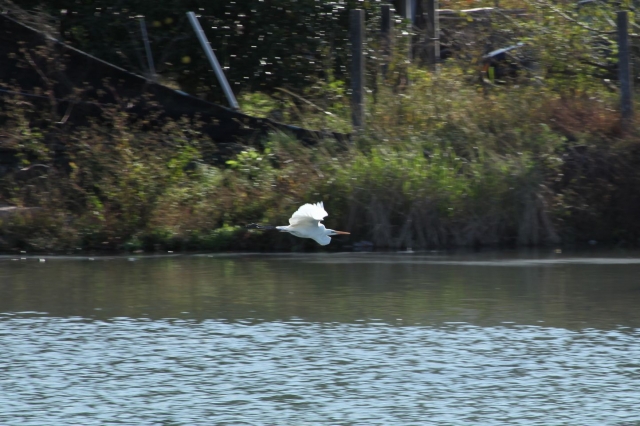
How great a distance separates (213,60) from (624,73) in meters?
4.85

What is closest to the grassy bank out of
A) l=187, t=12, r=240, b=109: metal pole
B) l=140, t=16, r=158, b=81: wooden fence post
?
l=187, t=12, r=240, b=109: metal pole

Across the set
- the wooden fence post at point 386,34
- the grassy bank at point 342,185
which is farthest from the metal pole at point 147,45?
the wooden fence post at point 386,34

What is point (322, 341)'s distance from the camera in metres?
8.23

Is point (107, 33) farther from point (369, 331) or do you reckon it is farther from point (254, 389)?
point (254, 389)

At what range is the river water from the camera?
6691 mm

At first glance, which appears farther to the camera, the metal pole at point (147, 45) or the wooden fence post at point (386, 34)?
the wooden fence post at point (386, 34)

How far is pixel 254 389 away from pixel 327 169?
5.75 m

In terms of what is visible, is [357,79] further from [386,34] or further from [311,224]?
[311,224]

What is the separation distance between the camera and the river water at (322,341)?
22.0 feet

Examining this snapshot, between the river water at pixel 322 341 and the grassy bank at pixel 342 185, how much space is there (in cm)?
68

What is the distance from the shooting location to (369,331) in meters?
8.54

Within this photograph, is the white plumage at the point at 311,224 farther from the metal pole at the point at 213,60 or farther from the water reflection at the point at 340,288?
the metal pole at the point at 213,60

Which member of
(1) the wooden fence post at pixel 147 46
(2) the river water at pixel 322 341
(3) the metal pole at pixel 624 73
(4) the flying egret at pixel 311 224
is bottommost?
(2) the river water at pixel 322 341

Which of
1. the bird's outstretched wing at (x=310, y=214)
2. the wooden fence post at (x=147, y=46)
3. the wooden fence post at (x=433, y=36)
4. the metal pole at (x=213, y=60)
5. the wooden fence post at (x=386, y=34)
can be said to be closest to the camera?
the bird's outstretched wing at (x=310, y=214)
